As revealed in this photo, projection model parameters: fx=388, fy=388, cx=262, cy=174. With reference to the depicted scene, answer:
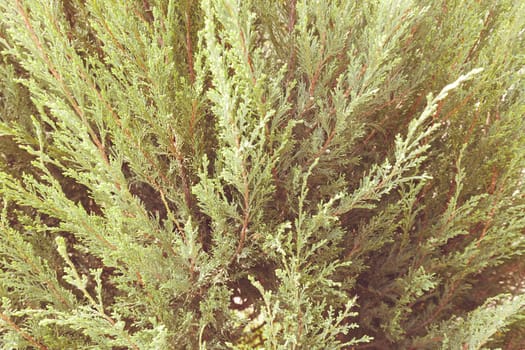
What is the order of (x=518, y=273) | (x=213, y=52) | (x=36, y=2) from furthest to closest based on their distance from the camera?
(x=518, y=273)
(x=36, y=2)
(x=213, y=52)

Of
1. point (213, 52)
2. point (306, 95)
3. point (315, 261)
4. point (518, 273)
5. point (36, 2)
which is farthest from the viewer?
point (518, 273)

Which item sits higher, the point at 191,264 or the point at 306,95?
the point at 306,95

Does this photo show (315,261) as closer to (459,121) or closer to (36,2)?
(459,121)

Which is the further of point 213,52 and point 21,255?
point 21,255

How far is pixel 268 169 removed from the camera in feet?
6.57

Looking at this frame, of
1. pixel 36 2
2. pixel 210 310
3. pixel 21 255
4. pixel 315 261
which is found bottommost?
pixel 210 310

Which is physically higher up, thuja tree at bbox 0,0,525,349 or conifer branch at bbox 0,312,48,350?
thuja tree at bbox 0,0,525,349

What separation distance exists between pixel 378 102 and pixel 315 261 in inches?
41.6

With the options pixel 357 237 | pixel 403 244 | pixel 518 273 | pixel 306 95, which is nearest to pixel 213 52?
pixel 306 95

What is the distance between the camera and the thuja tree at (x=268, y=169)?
1921 millimetres

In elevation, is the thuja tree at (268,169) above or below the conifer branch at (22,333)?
above

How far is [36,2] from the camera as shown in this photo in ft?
6.24

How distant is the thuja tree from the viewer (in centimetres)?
192

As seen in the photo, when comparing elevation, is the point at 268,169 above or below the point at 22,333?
above
